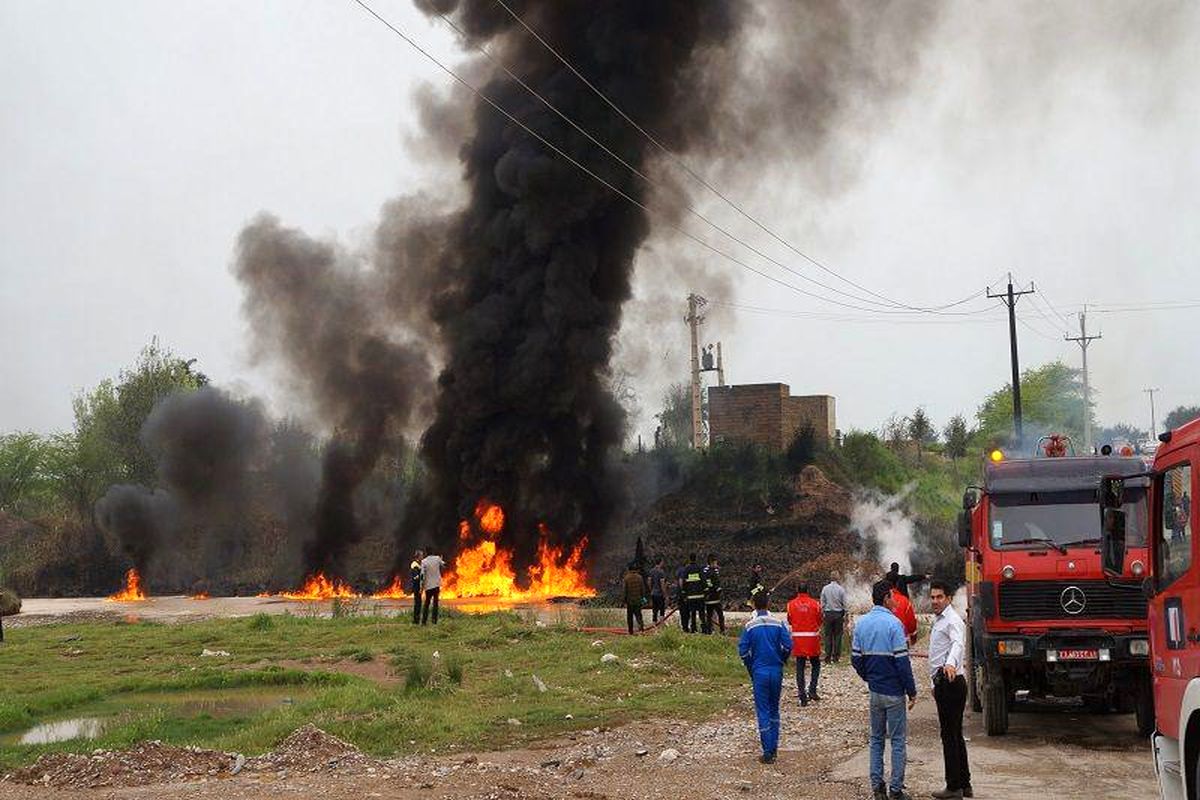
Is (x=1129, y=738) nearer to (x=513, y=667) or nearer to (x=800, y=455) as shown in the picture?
(x=513, y=667)

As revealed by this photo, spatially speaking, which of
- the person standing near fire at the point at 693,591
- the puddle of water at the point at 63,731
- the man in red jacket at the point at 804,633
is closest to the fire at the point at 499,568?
the person standing near fire at the point at 693,591

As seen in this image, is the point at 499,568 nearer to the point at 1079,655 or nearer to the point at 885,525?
the point at 885,525

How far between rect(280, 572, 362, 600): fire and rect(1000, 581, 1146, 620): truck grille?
34.3 metres

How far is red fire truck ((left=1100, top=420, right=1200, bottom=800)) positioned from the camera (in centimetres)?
666

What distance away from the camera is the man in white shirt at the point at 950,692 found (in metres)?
9.40

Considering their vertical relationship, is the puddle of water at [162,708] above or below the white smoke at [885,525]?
below

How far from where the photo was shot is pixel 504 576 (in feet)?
132

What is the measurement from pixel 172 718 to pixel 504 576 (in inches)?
998

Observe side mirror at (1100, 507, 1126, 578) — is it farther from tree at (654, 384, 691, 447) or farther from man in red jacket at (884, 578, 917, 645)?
tree at (654, 384, 691, 447)

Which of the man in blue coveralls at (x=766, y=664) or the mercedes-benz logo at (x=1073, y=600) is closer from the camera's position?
the man in blue coveralls at (x=766, y=664)

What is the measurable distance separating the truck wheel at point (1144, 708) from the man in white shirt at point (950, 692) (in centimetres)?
339

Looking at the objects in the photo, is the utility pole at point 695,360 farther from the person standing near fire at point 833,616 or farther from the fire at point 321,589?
the person standing near fire at point 833,616

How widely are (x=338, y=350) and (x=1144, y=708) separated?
37.2 metres

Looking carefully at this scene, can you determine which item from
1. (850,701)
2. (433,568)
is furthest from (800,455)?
(850,701)
